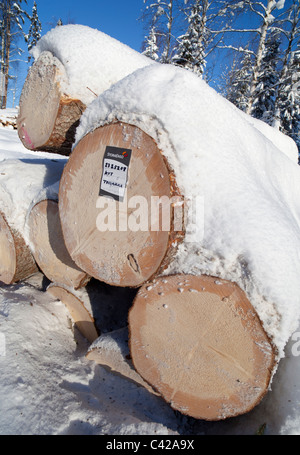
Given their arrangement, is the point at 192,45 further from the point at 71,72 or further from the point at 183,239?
the point at 183,239

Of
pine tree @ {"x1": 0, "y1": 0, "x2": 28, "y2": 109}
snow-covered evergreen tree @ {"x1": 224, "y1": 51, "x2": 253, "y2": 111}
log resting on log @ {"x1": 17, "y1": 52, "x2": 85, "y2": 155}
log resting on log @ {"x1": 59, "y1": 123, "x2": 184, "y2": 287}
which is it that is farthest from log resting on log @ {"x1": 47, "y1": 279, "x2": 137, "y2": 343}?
pine tree @ {"x1": 0, "y1": 0, "x2": 28, "y2": 109}

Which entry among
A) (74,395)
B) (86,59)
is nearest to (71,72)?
(86,59)

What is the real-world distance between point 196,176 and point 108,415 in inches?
44.1

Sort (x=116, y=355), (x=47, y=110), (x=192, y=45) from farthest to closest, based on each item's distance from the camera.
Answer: (x=192, y=45), (x=47, y=110), (x=116, y=355)

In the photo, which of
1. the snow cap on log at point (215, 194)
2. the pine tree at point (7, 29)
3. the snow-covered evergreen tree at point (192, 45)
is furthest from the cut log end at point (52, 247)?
the pine tree at point (7, 29)

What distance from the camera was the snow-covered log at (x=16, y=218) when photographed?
5.87 ft

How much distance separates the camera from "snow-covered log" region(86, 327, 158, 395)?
133cm

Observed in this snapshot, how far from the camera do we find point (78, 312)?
1.68 metres

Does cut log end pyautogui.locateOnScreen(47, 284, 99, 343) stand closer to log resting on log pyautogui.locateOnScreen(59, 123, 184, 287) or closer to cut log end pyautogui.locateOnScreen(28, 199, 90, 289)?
cut log end pyautogui.locateOnScreen(28, 199, 90, 289)

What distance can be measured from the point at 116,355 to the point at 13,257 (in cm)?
101

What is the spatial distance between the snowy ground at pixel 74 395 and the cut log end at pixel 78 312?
0.08 metres

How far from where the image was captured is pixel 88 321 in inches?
64.9

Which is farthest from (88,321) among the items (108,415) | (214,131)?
(214,131)

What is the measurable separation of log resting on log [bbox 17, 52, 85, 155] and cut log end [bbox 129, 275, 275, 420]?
4.13ft
